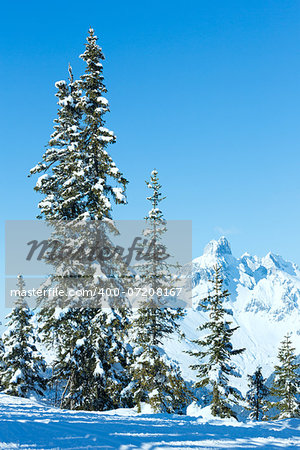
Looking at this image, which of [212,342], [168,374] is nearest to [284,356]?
[212,342]

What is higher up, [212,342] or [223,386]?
[212,342]

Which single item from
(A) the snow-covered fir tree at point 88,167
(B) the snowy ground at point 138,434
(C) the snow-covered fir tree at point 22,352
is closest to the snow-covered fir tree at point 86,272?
(A) the snow-covered fir tree at point 88,167

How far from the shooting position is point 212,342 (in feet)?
81.4

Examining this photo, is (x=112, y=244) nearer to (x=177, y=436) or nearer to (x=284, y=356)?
(x=177, y=436)

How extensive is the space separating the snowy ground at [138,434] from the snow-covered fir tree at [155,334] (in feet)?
33.2

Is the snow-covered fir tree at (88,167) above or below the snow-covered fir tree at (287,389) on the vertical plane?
above

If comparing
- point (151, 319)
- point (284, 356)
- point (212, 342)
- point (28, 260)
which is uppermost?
point (28, 260)

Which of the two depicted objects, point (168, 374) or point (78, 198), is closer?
point (78, 198)

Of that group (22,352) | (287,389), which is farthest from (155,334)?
(287,389)

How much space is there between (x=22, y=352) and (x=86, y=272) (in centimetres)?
1555

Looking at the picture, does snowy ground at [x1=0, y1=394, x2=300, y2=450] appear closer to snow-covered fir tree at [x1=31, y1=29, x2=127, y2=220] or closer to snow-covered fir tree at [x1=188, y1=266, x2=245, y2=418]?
snow-covered fir tree at [x1=31, y1=29, x2=127, y2=220]

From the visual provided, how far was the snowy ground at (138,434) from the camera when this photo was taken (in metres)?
6.74

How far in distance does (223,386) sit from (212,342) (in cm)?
271

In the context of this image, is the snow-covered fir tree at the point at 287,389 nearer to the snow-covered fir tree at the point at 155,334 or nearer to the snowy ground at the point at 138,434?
the snow-covered fir tree at the point at 155,334
